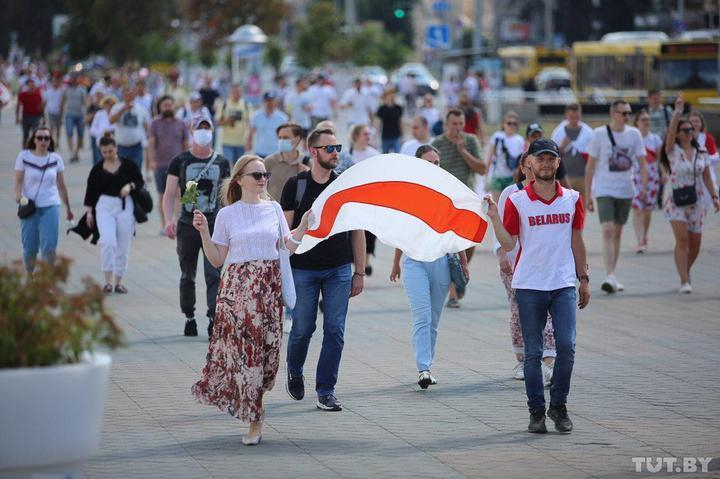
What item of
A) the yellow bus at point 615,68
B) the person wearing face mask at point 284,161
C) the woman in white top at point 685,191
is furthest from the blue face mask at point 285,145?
the yellow bus at point 615,68

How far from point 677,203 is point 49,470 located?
34.5ft

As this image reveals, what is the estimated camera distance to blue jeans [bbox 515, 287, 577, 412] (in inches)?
347

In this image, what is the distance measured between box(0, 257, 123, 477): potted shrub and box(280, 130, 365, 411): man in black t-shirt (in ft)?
12.1

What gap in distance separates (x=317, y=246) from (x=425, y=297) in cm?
131

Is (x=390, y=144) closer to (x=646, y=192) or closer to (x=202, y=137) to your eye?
(x=646, y=192)

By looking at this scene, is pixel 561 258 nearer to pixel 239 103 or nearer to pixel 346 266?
pixel 346 266

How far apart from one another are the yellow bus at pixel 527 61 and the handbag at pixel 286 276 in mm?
60320

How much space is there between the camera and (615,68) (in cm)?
4897

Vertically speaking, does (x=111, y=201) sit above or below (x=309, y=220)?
below

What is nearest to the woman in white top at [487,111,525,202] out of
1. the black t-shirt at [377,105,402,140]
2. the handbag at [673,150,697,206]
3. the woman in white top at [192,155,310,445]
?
the handbag at [673,150,697,206]

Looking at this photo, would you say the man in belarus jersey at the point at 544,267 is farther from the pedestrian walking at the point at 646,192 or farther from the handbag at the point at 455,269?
the pedestrian walking at the point at 646,192

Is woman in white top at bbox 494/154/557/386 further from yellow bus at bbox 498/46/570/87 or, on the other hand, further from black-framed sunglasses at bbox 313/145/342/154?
yellow bus at bbox 498/46/570/87

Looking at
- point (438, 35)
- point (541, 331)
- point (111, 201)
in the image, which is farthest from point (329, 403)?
point (438, 35)

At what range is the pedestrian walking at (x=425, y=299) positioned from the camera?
10.5 meters
